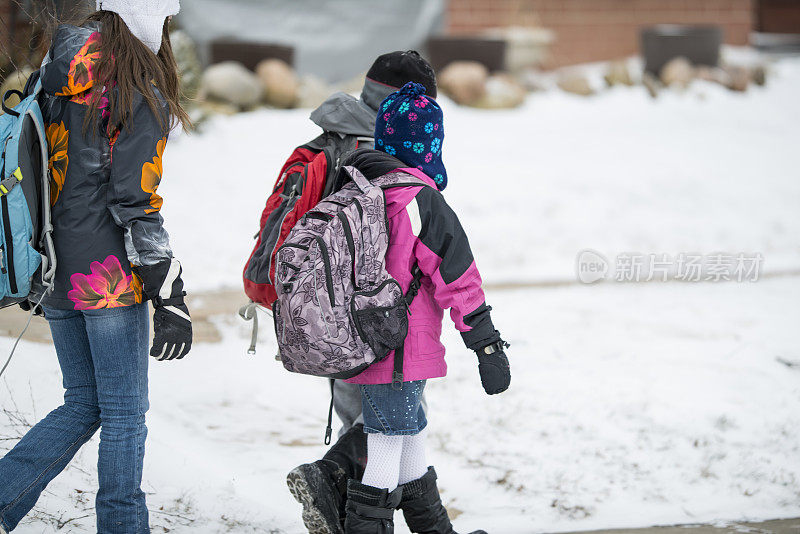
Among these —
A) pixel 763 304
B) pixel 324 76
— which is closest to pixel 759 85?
pixel 324 76

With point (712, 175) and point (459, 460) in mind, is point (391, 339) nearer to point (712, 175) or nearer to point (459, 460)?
point (459, 460)

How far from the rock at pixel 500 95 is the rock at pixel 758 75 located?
14.8ft

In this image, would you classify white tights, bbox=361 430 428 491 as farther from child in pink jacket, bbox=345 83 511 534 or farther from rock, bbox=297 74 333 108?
rock, bbox=297 74 333 108

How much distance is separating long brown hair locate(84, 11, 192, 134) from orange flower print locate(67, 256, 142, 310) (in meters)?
0.44

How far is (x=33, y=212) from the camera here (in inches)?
100

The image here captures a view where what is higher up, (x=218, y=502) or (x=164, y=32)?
(x=164, y=32)

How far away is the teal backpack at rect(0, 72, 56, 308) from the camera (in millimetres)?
2531

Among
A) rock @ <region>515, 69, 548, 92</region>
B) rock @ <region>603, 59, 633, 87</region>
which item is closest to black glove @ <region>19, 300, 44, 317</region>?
rock @ <region>515, 69, 548, 92</region>

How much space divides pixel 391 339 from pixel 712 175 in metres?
10.3

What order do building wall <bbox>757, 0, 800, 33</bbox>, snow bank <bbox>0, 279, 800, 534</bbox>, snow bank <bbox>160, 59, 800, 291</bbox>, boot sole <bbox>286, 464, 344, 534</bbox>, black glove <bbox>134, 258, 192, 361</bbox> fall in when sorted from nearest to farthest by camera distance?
black glove <bbox>134, 258, 192, 361</bbox> < boot sole <bbox>286, 464, 344, 534</bbox> < snow bank <bbox>0, 279, 800, 534</bbox> < snow bank <bbox>160, 59, 800, 291</bbox> < building wall <bbox>757, 0, 800, 33</bbox>

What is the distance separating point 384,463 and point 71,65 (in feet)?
5.59

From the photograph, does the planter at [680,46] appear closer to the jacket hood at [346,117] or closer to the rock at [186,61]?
the rock at [186,61]

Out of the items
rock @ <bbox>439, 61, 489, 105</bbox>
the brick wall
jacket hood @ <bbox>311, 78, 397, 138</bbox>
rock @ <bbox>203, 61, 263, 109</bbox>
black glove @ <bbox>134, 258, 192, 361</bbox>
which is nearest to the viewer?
black glove @ <bbox>134, 258, 192, 361</bbox>

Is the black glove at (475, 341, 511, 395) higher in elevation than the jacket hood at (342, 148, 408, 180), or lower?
lower
